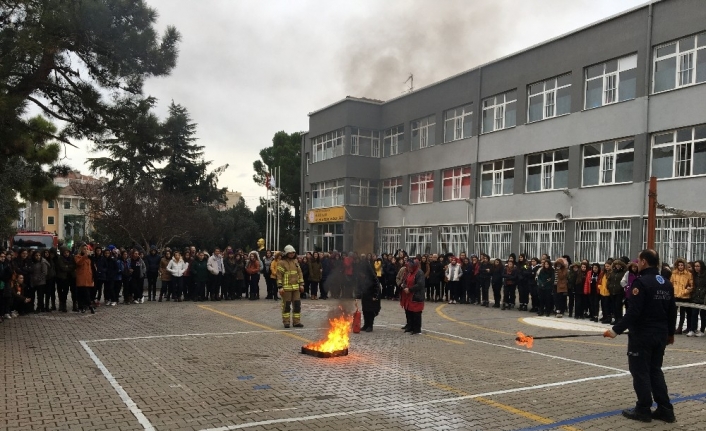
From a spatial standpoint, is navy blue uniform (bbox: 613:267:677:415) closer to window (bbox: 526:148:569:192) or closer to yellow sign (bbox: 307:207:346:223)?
window (bbox: 526:148:569:192)

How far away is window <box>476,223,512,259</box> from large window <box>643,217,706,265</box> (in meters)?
8.56

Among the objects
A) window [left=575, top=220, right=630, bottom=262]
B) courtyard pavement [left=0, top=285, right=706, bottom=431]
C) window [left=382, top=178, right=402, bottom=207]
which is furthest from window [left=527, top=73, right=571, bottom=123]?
courtyard pavement [left=0, top=285, right=706, bottom=431]

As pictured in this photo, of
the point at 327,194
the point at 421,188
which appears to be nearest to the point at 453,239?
the point at 421,188

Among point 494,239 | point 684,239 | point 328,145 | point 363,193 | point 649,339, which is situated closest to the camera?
point 649,339

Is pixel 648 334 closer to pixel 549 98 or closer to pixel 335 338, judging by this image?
pixel 335 338

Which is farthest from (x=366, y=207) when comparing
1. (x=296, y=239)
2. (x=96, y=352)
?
(x=96, y=352)

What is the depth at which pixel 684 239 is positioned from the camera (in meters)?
21.6

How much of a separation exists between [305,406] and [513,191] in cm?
2504

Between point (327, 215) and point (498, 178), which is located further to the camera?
point (327, 215)

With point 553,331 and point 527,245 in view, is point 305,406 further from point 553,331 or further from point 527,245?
point 527,245

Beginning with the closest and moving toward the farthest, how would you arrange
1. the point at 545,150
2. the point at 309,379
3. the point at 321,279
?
the point at 309,379, the point at 321,279, the point at 545,150

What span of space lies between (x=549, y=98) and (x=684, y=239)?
9.90 m

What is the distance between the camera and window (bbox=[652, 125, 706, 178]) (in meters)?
22.0

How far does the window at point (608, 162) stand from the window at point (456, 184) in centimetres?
790
